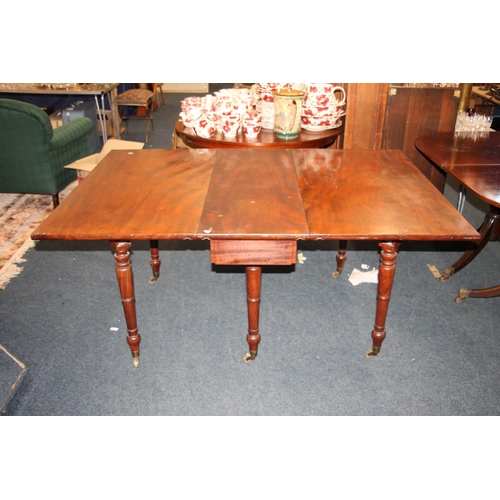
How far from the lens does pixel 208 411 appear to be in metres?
1.99

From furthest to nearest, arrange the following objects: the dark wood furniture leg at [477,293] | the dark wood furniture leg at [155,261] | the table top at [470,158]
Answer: the dark wood furniture leg at [155,261] → the dark wood furniture leg at [477,293] → the table top at [470,158]

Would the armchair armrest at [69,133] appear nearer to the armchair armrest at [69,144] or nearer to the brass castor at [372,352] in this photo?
the armchair armrest at [69,144]

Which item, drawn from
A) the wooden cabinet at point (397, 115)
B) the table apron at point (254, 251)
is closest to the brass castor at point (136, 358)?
the table apron at point (254, 251)

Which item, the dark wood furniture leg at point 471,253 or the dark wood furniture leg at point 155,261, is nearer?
the dark wood furniture leg at point 471,253

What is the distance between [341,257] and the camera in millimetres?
2867

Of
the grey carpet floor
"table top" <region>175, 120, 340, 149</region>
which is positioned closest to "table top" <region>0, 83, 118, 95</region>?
the grey carpet floor

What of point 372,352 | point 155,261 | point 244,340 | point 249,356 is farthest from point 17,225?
point 372,352

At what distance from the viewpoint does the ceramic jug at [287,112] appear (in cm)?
260

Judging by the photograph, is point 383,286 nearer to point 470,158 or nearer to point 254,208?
point 254,208

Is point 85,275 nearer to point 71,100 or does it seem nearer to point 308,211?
point 308,211

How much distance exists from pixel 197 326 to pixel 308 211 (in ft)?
3.06

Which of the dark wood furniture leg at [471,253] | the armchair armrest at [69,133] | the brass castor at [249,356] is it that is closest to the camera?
the brass castor at [249,356]

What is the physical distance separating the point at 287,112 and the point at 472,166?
3.16 feet

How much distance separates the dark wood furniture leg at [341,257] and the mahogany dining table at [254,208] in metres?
0.55
